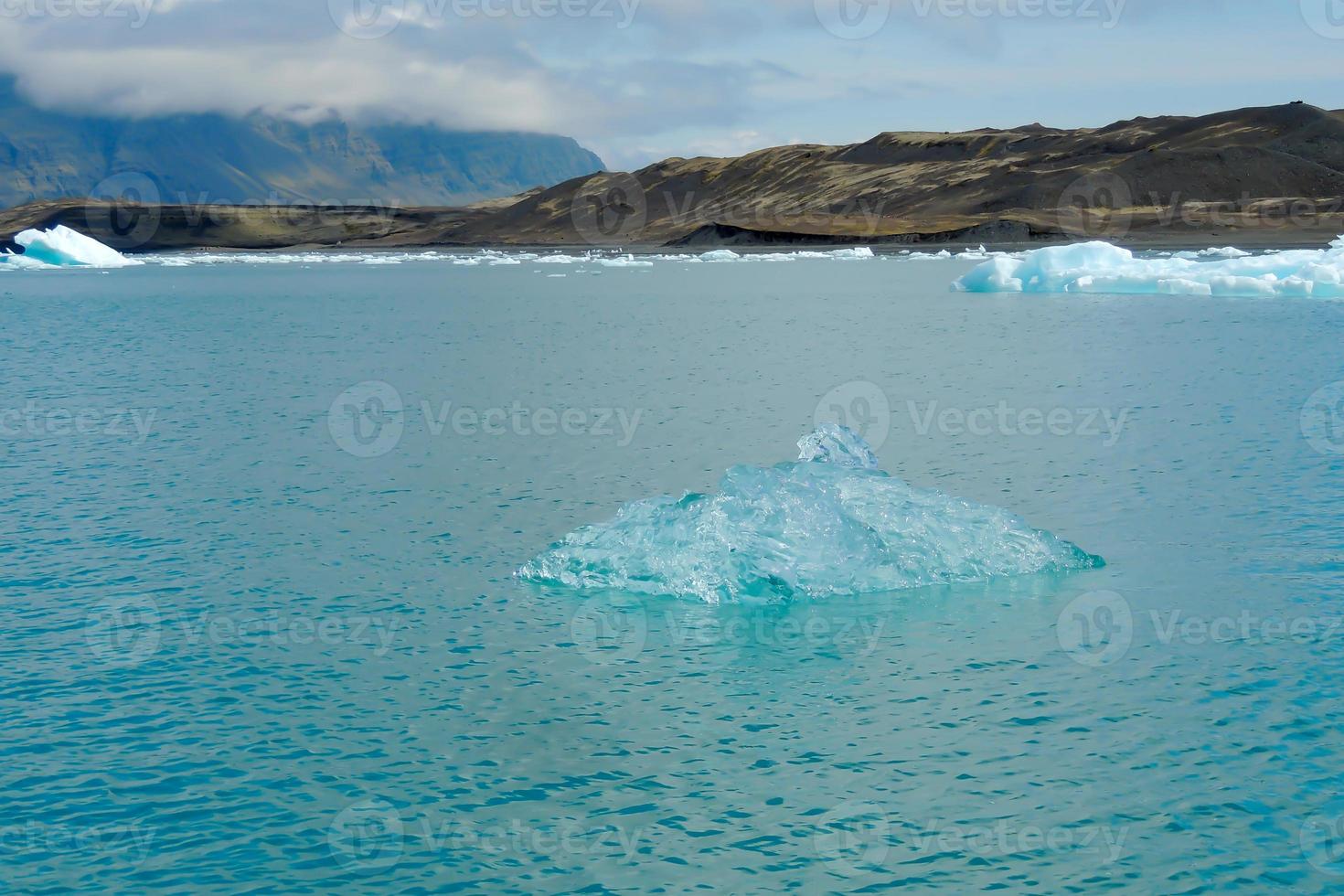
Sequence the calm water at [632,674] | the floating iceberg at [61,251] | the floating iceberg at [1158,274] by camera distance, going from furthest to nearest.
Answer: the floating iceberg at [61,251]
the floating iceberg at [1158,274]
the calm water at [632,674]

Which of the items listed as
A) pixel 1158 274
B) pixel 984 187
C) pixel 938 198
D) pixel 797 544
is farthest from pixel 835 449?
pixel 938 198

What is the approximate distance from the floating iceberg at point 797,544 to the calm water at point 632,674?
1.09 feet

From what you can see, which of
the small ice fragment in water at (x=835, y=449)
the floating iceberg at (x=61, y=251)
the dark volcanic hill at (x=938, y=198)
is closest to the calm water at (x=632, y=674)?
the small ice fragment in water at (x=835, y=449)

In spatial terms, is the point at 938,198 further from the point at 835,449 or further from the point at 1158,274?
the point at 835,449

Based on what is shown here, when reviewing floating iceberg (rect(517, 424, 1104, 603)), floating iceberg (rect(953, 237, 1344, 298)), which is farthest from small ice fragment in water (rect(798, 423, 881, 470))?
floating iceberg (rect(953, 237, 1344, 298))

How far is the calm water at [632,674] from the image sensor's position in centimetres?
657

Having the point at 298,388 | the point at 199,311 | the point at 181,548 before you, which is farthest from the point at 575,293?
the point at 181,548

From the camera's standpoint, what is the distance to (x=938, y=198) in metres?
125

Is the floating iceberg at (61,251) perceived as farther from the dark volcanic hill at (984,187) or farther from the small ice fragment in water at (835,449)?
the small ice fragment in water at (835,449)

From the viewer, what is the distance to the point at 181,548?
41.5ft

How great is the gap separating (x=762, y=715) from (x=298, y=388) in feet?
65.0

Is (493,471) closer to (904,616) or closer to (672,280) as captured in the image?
(904,616)

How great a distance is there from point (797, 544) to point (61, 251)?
10385cm

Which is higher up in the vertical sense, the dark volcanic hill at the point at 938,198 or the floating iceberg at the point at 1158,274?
the dark volcanic hill at the point at 938,198
